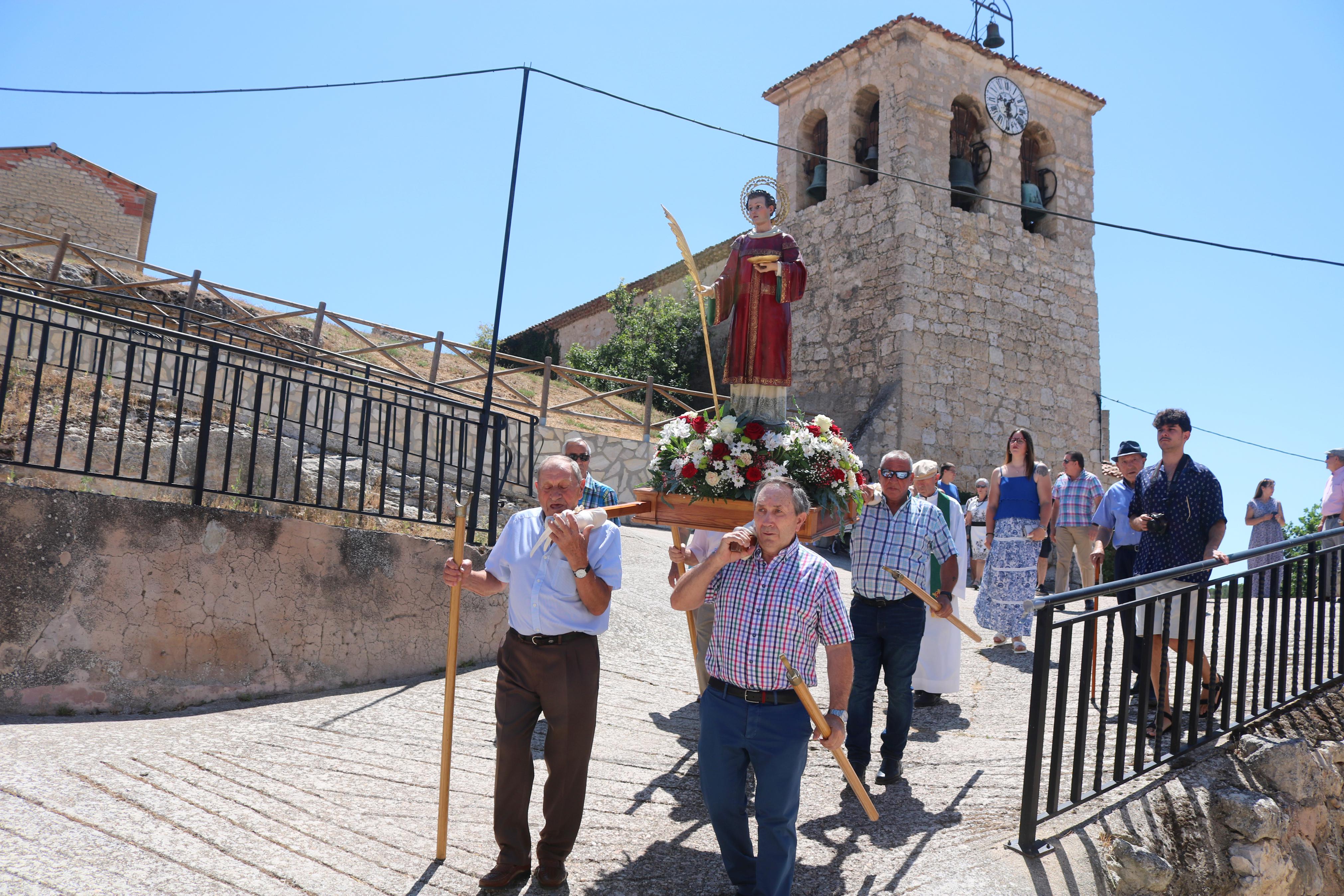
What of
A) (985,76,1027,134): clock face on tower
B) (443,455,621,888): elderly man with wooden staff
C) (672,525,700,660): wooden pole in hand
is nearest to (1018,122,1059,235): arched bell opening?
(985,76,1027,134): clock face on tower

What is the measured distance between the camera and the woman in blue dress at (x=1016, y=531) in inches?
296

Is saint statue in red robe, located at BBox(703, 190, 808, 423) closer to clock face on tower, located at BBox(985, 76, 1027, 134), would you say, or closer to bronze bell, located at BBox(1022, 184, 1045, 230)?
bronze bell, located at BBox(1022, 184, 1045, 230)

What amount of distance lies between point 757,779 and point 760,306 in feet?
9.36

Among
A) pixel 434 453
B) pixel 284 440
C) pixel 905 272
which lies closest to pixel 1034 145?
pixel 905 272

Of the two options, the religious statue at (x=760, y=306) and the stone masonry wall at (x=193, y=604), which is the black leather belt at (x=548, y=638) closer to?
the religious statue at (x=760, y=306)

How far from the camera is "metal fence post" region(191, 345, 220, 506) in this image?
566 cm

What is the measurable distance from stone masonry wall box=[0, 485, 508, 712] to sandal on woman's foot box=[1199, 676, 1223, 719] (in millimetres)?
4802

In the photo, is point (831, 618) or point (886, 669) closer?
point (831, 618)

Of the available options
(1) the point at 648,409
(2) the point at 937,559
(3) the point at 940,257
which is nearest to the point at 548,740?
(2) the point at 937,559

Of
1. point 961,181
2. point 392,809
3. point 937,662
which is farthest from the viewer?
point 961,181

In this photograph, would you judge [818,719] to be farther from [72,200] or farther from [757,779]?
[72,200]

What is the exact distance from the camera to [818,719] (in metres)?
3.20

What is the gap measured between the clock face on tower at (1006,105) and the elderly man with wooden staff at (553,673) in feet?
56.5

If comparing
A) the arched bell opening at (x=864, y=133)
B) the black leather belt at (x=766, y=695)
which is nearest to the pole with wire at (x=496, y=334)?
the black leather belt at (x=766, y=695)
